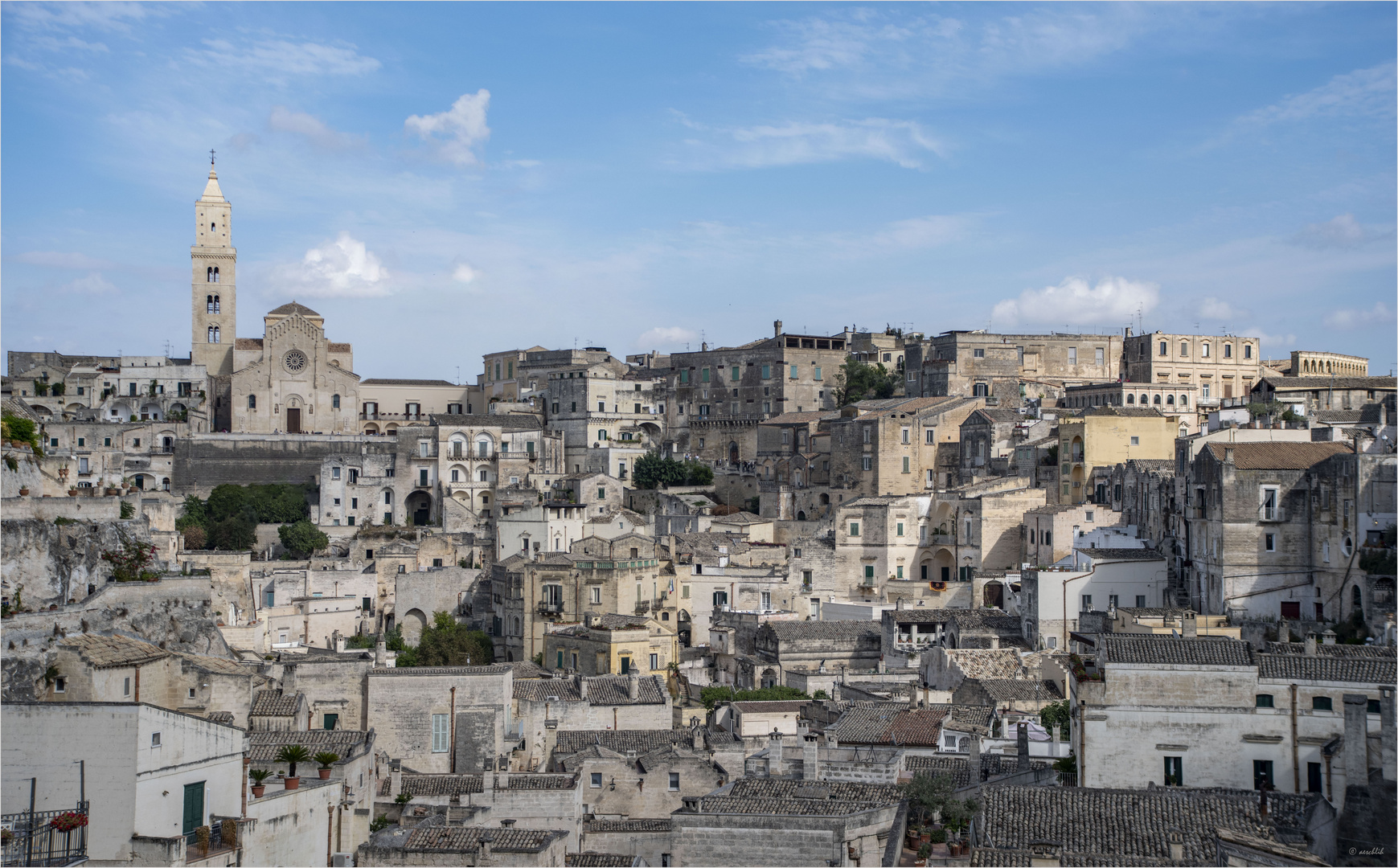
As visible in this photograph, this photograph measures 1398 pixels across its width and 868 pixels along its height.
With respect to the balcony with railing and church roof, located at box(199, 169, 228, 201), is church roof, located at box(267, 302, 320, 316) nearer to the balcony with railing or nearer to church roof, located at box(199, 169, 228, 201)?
church roof, located at box(199, 169, 228, 201)

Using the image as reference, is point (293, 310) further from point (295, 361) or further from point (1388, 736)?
point (1388, 736)

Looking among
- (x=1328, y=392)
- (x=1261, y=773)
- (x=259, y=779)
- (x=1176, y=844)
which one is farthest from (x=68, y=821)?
(x=1328, y=392)

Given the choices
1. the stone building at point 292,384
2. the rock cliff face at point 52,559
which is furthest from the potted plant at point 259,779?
the stone building at point 292,384

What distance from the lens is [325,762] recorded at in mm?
24891

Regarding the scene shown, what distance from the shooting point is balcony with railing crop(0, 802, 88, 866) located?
18.5 meters

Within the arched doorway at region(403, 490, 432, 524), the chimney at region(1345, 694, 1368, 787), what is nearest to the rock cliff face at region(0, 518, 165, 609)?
the chimney at region(1345, 694, 1368, 787)

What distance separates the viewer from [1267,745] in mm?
25234

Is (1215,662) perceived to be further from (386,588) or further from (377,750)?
(386,588)

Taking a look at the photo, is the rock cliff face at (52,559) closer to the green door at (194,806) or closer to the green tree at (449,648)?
the green door at (194,806)

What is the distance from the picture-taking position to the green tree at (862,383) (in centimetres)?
8088

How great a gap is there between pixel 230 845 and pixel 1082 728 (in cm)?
1357

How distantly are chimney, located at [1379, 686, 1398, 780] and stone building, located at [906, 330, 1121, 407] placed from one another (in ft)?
168

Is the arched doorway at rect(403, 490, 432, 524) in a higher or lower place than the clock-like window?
lower

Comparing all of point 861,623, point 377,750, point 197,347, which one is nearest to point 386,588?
point 861,623
